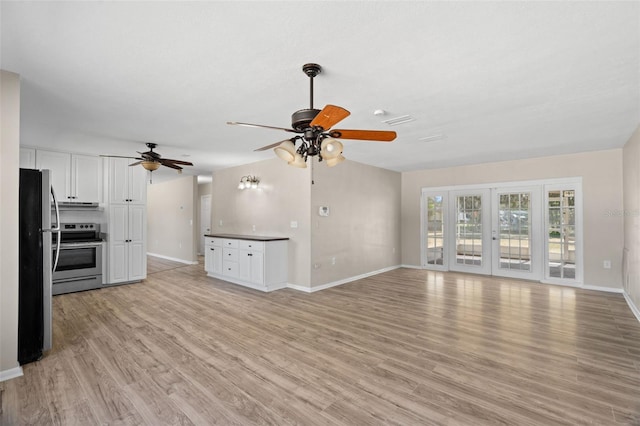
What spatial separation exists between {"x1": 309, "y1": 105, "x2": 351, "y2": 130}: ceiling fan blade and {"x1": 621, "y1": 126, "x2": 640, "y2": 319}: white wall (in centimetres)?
424

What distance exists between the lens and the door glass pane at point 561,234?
18.2 ft

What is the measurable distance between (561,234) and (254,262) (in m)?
5.72

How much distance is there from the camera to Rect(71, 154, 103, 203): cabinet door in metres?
5.33

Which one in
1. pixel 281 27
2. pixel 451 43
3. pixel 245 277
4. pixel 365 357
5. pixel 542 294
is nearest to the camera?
pixel 281 27

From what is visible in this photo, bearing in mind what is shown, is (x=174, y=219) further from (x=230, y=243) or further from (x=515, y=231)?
(x=515, y=231)

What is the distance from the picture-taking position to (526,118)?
3535mm

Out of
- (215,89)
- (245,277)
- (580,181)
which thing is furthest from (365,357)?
(580,181)

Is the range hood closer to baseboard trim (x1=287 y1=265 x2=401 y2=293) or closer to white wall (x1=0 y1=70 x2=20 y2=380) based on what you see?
white wall (x1=0 y1=70 x2=20 y2=380)

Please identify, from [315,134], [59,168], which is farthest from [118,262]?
[315,134]

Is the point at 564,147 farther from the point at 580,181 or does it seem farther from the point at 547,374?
the point at 547,374

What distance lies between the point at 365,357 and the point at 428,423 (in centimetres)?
92

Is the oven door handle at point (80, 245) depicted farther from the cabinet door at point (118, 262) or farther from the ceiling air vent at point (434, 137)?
the ceiling air vent at point (434, 137)

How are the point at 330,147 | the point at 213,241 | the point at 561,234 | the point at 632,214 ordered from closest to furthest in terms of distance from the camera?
1. the point at 330,147
2. the point at 632,214
3. the point at 561,234
4. the point at 213,241

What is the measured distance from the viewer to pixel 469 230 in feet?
22.1
